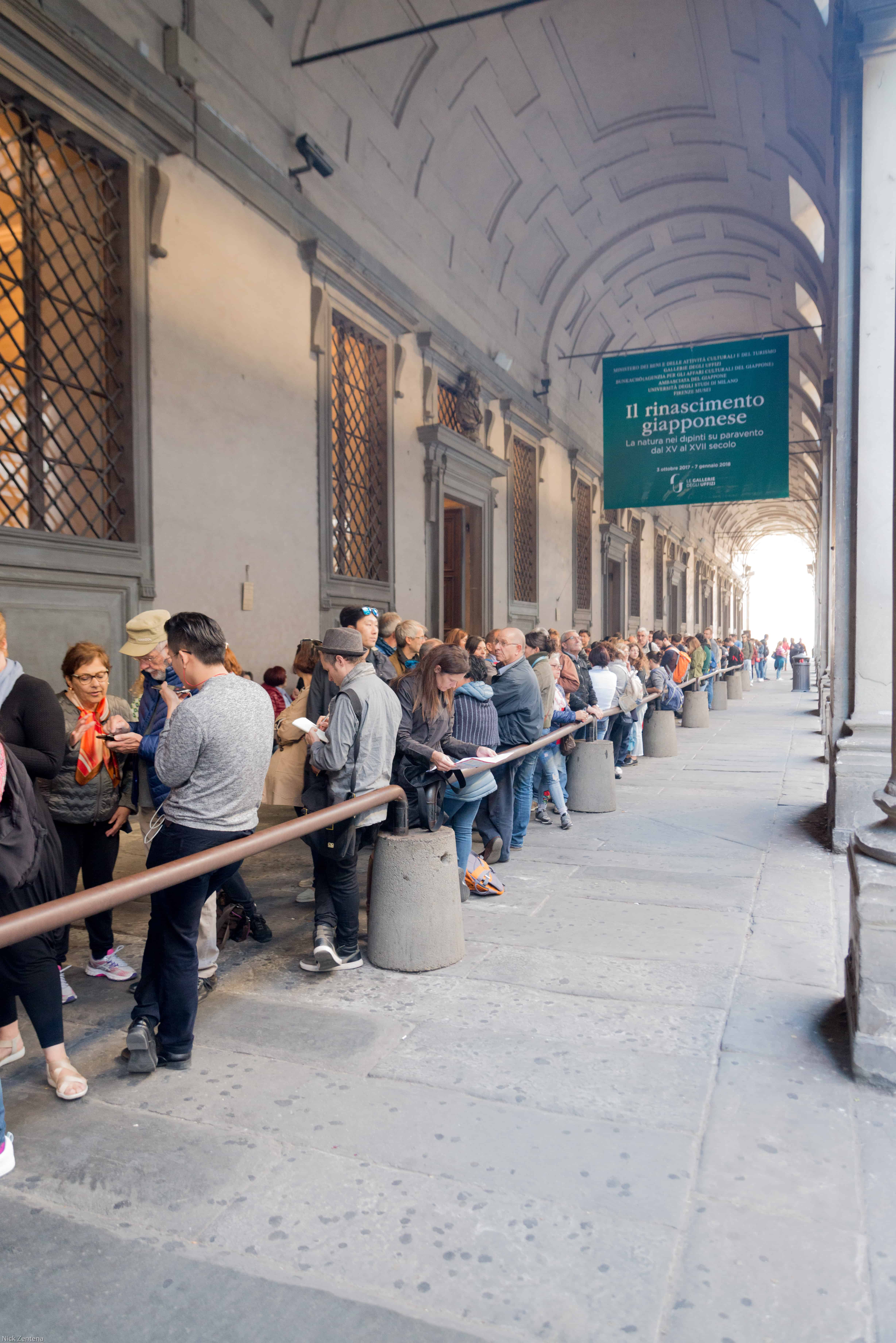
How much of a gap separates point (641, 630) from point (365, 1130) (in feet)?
39.7

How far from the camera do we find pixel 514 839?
666cm


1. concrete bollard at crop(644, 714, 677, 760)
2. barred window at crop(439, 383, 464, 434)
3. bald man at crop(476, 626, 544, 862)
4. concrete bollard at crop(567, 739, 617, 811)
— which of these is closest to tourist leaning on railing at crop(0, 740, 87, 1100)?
bald man at crop(476, 626, 544, 862)

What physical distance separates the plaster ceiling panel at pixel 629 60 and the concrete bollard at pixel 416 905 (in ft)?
36.2

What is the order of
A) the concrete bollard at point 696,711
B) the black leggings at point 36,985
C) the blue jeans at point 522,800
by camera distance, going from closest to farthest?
the black leggings at point 36,985, the blue jeans at point 522,800, the concrete bollard at point 696,711

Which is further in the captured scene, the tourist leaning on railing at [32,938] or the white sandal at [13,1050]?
the white sandal at [13,1050]

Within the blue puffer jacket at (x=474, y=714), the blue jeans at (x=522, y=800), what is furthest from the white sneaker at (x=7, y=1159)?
the blue jeans at (x=522, y=800)

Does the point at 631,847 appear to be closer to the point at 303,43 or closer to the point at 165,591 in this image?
the point at 165,591

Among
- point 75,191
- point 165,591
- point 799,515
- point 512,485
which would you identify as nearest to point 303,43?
point 75,191

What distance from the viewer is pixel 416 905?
4172 millimetres

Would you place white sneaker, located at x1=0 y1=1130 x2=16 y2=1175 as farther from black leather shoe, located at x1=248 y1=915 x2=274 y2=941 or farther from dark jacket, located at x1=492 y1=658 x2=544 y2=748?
dark jacket, located at x1=492 y1=658 x2=544 y2=748

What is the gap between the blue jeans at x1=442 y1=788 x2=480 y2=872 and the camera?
5223mm

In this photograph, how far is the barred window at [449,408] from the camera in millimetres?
13094

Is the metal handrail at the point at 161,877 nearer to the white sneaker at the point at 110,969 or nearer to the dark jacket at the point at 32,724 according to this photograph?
the dark jacket at the point at 32,724

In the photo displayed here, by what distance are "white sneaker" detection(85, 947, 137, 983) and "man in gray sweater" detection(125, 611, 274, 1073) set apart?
786mm
